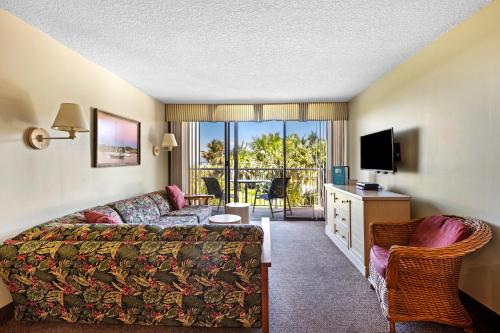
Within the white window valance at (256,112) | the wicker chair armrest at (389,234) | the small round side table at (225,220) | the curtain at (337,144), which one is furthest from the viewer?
the curtain at (337,144)

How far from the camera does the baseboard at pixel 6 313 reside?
6.77 feet

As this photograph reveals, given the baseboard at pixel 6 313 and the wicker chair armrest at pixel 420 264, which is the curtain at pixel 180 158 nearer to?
→ the baseboard at pixel 6 313

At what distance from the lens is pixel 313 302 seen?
93.7 inches

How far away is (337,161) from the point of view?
5418 millimetres

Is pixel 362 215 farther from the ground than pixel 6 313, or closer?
farther from the ground

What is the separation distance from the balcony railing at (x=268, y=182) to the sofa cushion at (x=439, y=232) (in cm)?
327

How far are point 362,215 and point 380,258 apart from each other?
2.60 feet

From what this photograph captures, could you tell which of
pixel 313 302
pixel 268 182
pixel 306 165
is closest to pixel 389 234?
pixel 313 302

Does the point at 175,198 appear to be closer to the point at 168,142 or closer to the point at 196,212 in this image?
the point at 196,212

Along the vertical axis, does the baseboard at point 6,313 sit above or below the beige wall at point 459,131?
below

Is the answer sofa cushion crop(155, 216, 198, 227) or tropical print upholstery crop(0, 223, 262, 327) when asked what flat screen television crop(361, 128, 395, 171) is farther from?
sofa cushion crop(155, 216, 198, 227)

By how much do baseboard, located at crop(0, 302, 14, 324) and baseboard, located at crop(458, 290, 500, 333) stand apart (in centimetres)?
344

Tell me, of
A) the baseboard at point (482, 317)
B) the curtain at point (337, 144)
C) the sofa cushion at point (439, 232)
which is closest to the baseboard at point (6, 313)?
the sofa cushion at point (439, 232)

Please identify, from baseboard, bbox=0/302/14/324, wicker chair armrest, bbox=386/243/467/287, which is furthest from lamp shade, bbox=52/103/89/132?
wicker chair armrest, bbox=386/243/467/287
